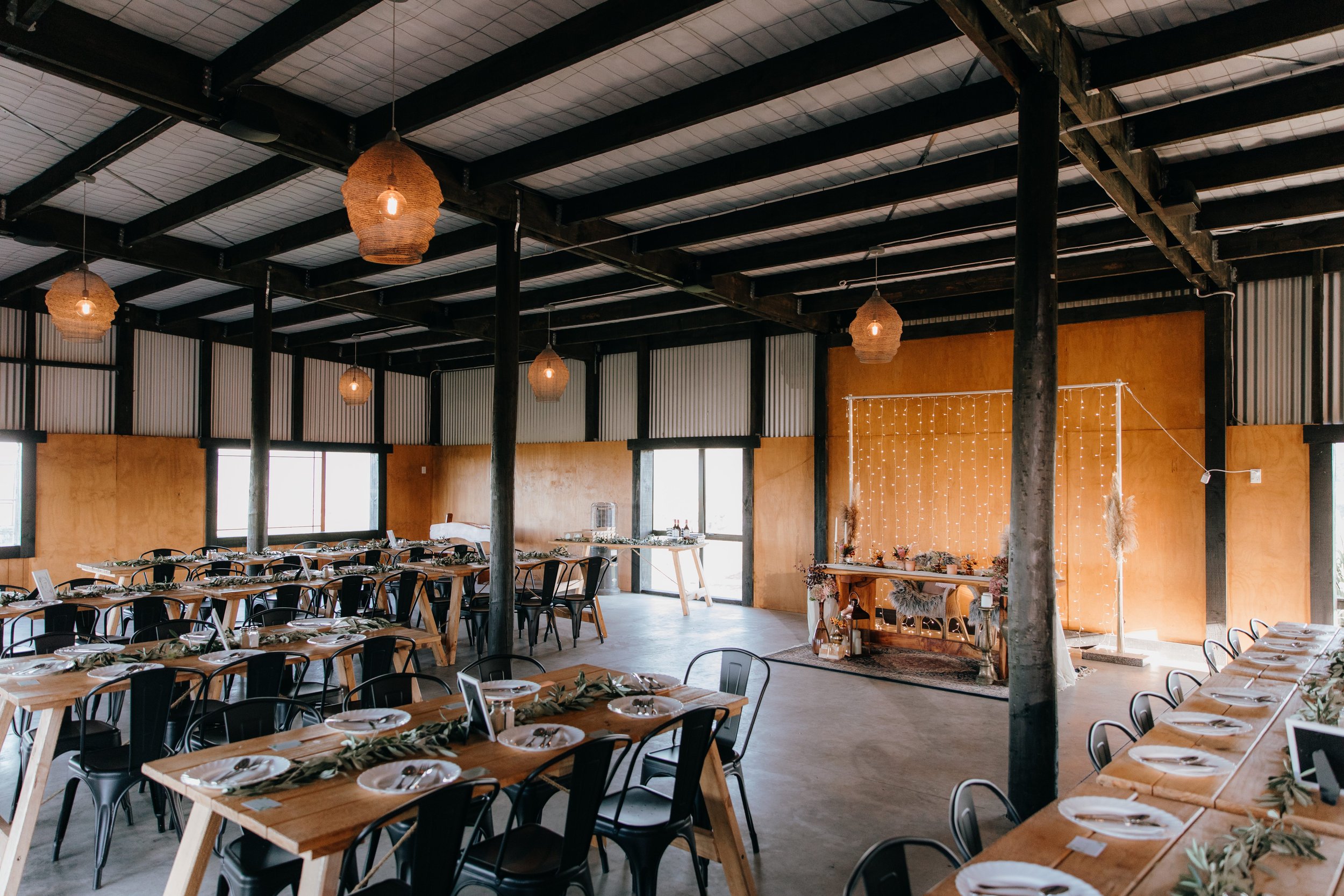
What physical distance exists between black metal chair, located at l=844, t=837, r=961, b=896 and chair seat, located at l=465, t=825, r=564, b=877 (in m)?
1.25

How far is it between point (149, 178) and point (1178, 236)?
9192mm

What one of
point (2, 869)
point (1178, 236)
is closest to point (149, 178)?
point (2, 869)

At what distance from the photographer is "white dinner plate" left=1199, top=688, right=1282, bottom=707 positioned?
395 centimetres

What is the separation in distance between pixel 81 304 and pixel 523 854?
19.2 feet

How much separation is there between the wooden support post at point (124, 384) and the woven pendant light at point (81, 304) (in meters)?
6.76

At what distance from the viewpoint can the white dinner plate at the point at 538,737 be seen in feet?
10.7

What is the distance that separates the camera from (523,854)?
303cm

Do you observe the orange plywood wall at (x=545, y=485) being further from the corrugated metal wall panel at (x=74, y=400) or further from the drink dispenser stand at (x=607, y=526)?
the corrugated metal wall panel at (x=74, y=400)

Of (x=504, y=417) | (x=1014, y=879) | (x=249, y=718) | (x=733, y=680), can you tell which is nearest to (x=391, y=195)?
(x=249, y=718)

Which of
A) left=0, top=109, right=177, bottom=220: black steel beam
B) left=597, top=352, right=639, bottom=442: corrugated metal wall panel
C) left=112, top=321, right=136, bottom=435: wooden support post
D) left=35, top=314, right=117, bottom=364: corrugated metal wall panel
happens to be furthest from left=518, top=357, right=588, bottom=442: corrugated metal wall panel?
left=0, top=109, right=177, bottom=220: black steel beam

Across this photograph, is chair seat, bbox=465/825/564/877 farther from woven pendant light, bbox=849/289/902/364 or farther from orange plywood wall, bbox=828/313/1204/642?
orange plywood wall, bbox=828/313/1204/642

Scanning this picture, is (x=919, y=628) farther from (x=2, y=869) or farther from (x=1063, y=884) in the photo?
(x=2, y=869)

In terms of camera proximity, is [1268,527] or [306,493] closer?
[1268,527]

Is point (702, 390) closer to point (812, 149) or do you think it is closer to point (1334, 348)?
point (812, 149)
